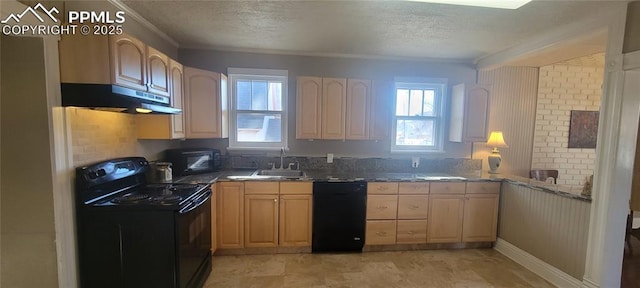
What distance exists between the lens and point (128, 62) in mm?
2004

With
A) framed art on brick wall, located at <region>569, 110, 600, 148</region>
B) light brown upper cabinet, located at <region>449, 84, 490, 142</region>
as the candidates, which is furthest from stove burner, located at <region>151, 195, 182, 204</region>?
framed art on brick wall, located at <region>569, 110, 600, 148</region>

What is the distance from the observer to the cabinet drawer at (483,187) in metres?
3.29

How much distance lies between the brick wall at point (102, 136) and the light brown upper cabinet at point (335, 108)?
172 cm

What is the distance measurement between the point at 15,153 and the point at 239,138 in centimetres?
210

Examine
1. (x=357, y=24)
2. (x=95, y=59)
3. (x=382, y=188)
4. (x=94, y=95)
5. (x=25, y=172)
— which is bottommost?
(x=382, y=188)

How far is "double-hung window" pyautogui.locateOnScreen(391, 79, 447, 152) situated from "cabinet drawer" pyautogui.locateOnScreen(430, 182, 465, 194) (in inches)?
29.5

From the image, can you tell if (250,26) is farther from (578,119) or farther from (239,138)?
(578,119)

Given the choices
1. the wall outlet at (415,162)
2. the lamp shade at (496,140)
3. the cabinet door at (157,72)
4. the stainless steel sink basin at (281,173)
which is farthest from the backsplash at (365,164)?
the cabinet door at (157,72)

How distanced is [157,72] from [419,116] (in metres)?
3.17

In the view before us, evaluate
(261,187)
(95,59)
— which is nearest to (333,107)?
(261,187)

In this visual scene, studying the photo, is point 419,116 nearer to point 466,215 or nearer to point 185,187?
point 466,215

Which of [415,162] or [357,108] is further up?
[357,108]

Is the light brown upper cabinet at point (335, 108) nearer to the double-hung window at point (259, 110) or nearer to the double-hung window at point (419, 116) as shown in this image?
the double-hung window at point (259, 110)

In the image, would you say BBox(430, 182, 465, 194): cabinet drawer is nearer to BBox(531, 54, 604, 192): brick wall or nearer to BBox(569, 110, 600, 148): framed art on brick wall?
BBox(531, 54, 604, 192): brick wall
